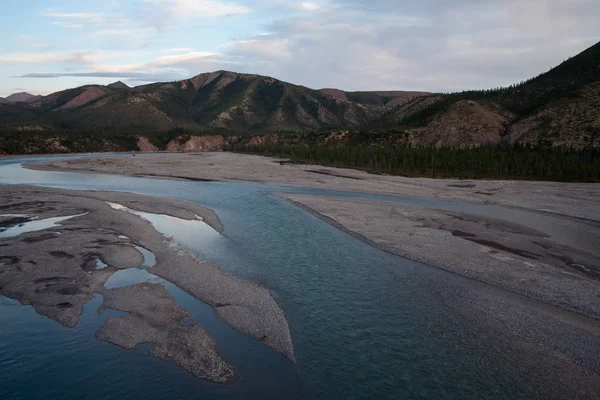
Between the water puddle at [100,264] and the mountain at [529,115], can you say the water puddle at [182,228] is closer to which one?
the water puddle at [100,264]

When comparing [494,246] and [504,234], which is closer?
[494,246]

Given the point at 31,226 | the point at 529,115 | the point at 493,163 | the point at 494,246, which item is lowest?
the point at 31,226

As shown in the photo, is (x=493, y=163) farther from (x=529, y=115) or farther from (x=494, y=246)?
(x=494, y=246)

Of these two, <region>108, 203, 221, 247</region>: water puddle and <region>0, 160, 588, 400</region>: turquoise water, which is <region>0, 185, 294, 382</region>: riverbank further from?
<region>108, 203, 221, 247</region>: water puddle

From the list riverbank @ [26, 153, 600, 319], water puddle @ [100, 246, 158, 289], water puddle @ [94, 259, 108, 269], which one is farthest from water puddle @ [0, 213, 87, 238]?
riverbank @ [26, 153, 600, 319]

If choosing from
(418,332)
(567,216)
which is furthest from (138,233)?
(567,216)

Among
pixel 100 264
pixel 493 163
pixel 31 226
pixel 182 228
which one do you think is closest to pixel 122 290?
pixel 100 264

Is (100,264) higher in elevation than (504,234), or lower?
lower
